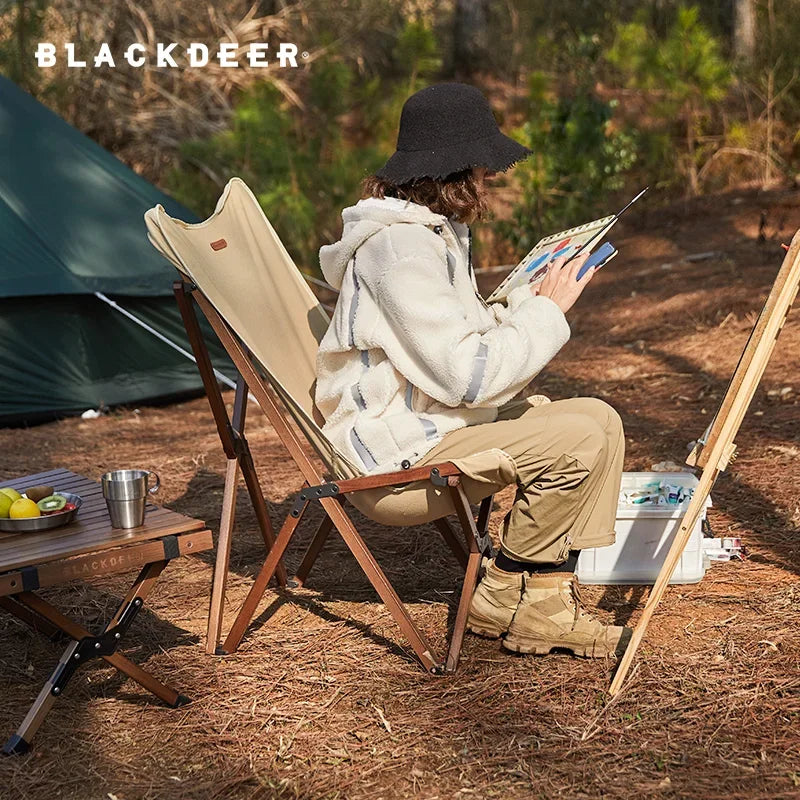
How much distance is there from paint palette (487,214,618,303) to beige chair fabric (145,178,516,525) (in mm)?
546

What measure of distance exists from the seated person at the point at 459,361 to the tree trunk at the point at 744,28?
32.5 feet

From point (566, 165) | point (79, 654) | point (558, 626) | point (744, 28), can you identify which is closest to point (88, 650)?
point (79, 654)

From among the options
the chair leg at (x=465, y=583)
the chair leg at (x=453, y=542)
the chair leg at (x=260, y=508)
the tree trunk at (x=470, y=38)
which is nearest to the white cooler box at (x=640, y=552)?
the chair leg at (x=453, y=542)

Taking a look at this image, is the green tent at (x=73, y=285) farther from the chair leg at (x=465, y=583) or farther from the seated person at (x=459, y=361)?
the chair leg at (x=465, y=583)

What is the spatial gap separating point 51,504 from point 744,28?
11231mm

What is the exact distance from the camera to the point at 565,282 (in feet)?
9.34

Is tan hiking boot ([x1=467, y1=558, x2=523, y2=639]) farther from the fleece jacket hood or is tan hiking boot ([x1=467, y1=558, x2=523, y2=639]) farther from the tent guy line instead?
the tent guy line

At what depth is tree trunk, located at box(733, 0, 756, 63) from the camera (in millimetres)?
11812

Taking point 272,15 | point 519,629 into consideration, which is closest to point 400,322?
point 519,629

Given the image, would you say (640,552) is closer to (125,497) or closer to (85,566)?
(125,497)

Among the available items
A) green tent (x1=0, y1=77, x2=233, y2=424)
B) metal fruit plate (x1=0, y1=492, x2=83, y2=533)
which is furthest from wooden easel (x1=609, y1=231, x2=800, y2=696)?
green tent (x1=0, y1=77, x2=233, y2=424)

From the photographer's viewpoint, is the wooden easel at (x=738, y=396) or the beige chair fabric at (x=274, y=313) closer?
the wooden easel at (x=738, y=396)

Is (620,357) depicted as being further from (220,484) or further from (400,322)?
(400,322)

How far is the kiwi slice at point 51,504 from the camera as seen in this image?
274 centimetres
